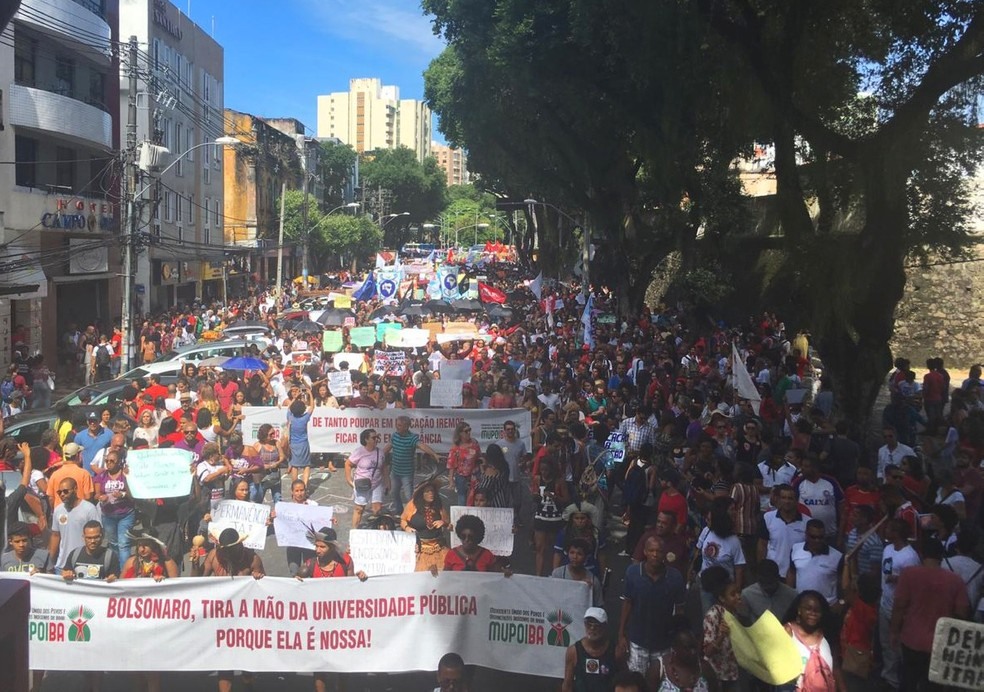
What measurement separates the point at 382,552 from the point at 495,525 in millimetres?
1181

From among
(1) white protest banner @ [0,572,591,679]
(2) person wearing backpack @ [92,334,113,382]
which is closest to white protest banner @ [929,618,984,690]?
(1) white protest banner @ [0,572,591,679]

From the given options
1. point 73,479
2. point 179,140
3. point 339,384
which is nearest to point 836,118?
point 339,384

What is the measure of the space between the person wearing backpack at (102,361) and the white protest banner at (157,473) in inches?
592

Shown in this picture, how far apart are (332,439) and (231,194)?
48.3 m

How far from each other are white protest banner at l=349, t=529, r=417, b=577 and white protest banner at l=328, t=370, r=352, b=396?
9.05 metres

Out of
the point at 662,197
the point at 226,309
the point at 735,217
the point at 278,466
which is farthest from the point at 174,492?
the point at 226,309

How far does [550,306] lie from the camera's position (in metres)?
28.8

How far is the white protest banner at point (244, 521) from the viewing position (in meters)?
7.69

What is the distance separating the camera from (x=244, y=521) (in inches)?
306

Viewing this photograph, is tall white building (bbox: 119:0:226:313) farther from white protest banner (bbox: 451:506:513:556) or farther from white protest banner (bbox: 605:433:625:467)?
white protest banner (bbox: 451:506:513:556)

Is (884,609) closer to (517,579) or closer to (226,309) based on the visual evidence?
(517,579)

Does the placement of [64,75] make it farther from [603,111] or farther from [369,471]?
[369,471]

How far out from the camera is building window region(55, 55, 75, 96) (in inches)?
1093

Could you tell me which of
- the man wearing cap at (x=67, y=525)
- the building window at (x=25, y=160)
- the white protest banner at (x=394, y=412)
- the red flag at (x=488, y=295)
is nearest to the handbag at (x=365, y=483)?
the white protest banner at (x=394, y=412)
